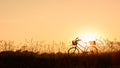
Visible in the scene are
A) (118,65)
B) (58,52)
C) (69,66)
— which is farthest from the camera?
(58,52)

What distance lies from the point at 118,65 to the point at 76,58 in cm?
181

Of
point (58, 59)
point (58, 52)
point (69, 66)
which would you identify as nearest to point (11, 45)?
point (58, 52)

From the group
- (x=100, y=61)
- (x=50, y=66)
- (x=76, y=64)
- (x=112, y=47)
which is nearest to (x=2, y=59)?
(x=50, y=66)

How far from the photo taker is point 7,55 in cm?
1423

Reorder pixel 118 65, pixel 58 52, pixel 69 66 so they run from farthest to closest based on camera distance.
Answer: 1. pixel 58 52
2. pixel 118 65
3. pixel 69 66

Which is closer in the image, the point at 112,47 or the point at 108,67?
the point at 108,67

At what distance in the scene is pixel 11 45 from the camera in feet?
54.3

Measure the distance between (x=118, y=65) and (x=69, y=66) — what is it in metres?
2.25

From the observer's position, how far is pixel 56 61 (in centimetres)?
1396

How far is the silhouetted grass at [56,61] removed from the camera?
13.2 meters

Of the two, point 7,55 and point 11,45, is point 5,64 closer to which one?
point 7,55

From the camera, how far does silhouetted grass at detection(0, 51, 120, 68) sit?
13.2m

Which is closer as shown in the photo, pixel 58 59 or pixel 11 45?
pixel 58 59

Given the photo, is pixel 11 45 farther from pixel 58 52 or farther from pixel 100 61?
pixel 100 61
